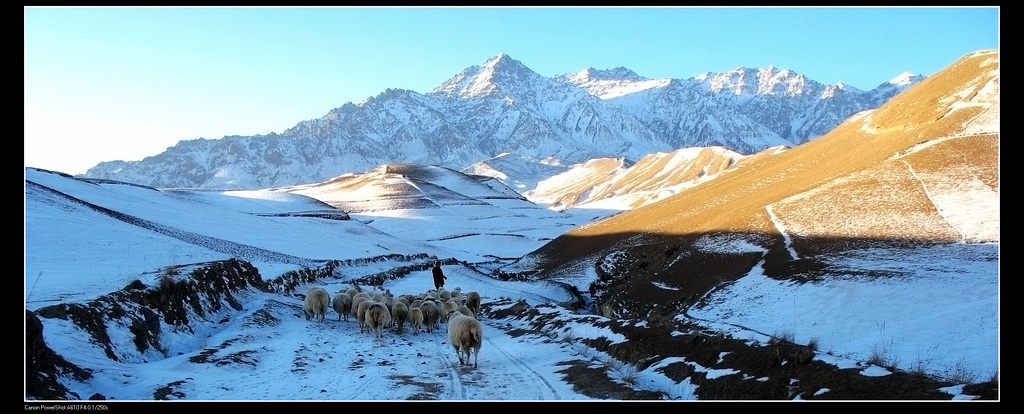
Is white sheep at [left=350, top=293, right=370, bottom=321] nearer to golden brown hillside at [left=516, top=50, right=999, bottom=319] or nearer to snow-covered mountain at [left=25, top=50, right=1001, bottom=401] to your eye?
snow-covered mountain at [left=25, top=50, right=1001, bottom=401]

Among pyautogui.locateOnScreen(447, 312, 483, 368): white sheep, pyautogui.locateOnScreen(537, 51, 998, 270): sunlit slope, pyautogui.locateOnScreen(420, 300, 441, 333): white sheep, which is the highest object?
pyautogui.locateOnScreen(537, 51, 998, 270): sunlit slope

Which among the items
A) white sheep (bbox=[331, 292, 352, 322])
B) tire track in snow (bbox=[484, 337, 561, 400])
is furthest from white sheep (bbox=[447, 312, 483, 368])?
white sheep (bbox=[331, 292, 352, 322])

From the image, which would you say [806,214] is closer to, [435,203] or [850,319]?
[850,319]

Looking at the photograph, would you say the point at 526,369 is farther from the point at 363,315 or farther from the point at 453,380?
the point at 363,315

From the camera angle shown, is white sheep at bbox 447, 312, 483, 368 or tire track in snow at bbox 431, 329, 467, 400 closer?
tire track in snow at bbox 431, 329, 467, 400

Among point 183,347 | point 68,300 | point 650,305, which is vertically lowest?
point 650,305

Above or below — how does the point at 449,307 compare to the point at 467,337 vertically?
below

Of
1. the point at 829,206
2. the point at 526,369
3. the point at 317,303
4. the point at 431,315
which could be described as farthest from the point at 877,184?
the point at 526,369

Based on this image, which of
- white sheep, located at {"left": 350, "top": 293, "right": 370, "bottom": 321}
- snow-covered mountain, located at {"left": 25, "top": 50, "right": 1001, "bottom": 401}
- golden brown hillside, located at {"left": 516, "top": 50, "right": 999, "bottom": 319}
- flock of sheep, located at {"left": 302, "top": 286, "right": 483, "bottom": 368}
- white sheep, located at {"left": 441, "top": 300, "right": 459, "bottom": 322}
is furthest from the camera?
golden brown hillside, located at {"left": 516, "top": 50, "right": 999, "bottom": 319}

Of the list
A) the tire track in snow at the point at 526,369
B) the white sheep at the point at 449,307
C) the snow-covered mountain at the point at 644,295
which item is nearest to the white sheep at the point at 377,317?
the snow-covered mountain at the point at 644,295

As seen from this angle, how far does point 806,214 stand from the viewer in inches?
1732

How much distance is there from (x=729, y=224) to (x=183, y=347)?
134ft

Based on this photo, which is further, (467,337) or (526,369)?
(467,337)
